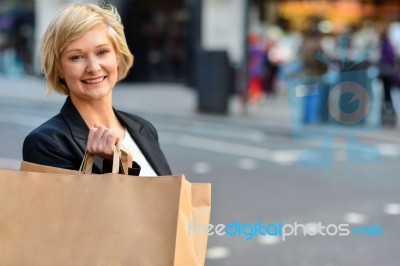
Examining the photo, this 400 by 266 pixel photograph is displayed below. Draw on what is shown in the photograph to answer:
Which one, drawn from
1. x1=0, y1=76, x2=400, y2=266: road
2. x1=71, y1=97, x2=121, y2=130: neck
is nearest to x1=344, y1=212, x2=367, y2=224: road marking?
x1=0, y1=76, x2=400, y2=266: road

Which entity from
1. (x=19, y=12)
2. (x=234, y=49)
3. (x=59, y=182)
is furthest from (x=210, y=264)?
(x=19, y=12)

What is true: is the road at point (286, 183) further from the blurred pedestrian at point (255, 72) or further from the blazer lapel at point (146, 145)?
the blurred pedestrian at point (255, 72)

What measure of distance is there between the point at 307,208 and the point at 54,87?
5.38 metres

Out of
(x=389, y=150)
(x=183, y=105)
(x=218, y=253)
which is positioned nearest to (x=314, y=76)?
(x=389, y=150)

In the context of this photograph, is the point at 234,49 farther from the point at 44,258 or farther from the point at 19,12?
the point at 44,258

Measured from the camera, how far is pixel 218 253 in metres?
6.01

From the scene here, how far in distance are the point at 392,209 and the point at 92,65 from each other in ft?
18.9

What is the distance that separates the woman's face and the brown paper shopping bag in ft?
1.55

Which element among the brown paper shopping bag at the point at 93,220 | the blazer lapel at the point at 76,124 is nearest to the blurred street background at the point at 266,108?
the blazer lapel at the point at 76,124

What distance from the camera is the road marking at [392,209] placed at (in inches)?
293

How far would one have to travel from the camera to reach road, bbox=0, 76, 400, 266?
20.1ft

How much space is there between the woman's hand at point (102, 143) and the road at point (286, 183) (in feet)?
12.4

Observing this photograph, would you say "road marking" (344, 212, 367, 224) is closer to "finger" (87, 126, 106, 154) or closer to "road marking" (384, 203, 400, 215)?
"road marking" (384, 203, 400, 215)

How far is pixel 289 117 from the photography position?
1642 cm
